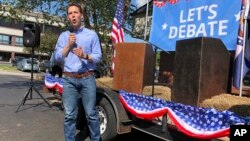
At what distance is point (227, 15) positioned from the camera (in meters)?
6.56

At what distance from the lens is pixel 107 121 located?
634 centimetres

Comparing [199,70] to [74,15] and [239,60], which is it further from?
[74,15]

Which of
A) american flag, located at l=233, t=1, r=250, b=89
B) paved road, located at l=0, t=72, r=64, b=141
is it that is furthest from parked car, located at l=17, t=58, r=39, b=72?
american flag, located at l=233, t=1, r=250, b=89

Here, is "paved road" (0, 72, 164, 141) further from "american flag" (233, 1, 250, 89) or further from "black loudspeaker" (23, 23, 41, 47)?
"american flag" (233, 1, 250, 89)

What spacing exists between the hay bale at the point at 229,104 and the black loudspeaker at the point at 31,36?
21.5 feet


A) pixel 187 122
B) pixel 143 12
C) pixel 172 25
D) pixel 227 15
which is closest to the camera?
pixel 187 122

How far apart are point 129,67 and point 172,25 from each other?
1500 mm

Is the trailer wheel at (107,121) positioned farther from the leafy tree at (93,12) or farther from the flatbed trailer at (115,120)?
the leafy tree at (93,12)

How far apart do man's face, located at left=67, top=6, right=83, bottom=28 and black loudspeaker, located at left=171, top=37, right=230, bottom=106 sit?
1449mm

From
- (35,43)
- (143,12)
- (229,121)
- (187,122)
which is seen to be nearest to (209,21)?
(187,122)

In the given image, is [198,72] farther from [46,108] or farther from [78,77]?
[46,108]

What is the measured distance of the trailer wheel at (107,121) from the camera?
627cm

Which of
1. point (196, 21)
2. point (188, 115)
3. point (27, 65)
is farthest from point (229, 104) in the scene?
point (27, 65)

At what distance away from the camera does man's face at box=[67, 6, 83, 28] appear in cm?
539
